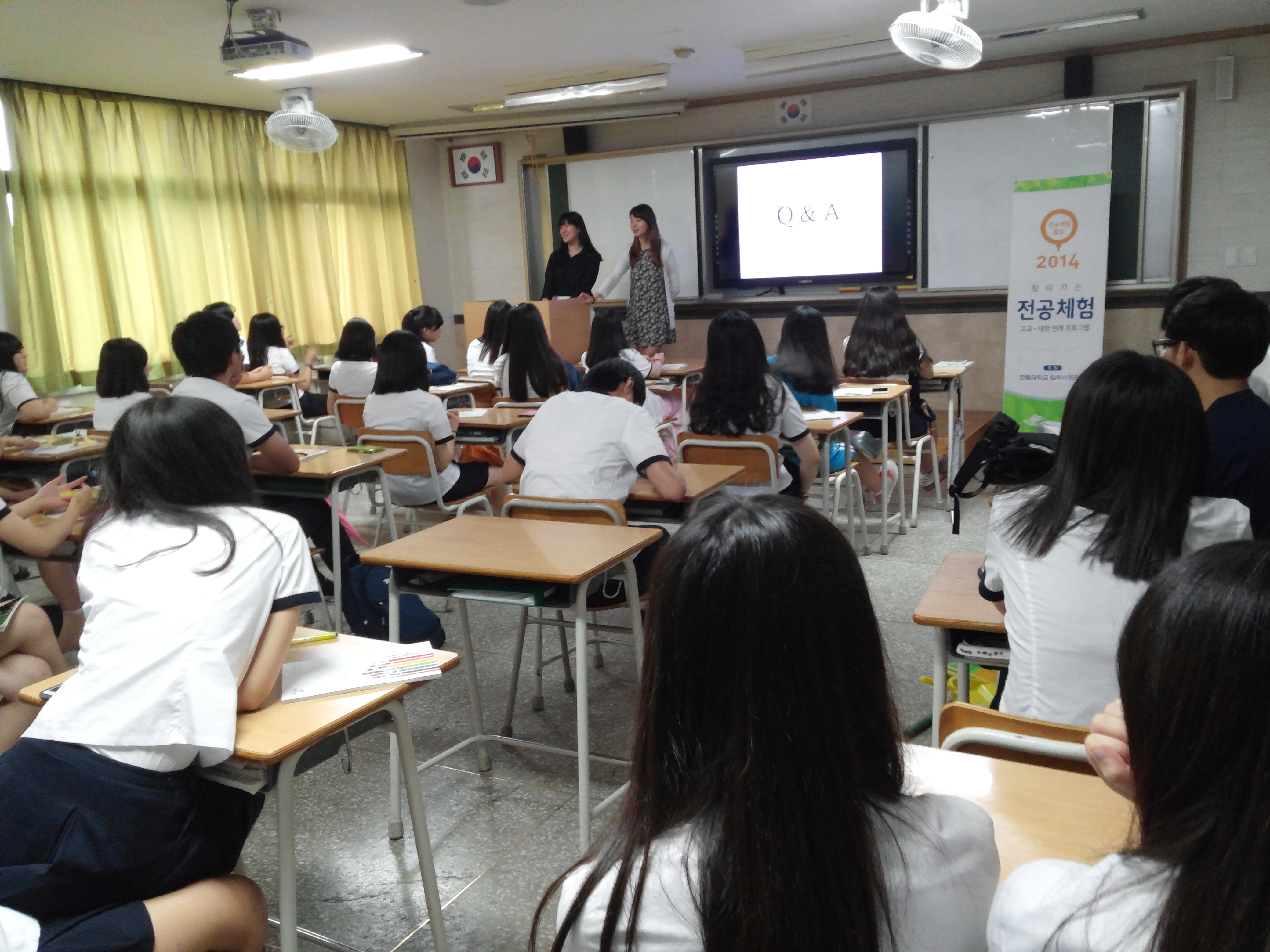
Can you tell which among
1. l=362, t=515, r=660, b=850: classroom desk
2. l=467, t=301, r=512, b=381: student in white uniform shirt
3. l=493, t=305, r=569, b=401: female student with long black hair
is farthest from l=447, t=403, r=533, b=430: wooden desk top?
l=362, t=515, r=660, b=850: classroom desk

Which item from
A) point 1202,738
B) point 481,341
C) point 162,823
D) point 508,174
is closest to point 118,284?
point 481,341

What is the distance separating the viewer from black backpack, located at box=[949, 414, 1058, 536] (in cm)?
192

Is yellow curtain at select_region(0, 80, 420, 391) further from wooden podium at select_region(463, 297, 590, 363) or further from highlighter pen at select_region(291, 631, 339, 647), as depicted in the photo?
highlighter pen at select_region(291, 631, 339, 647)

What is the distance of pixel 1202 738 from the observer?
715mm

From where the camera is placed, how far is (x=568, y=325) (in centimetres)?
765

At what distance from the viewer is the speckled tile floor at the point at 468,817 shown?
2.10 metres

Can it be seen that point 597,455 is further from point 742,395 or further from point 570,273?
point 570,273

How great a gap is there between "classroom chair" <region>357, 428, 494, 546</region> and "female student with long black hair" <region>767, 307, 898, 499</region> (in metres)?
1.67

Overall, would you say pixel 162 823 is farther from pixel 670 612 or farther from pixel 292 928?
pixel 670 612

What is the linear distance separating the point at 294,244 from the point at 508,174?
2.29 metres

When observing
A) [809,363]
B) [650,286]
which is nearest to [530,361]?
[809,363]

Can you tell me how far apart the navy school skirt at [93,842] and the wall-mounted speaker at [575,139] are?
7.98 metres

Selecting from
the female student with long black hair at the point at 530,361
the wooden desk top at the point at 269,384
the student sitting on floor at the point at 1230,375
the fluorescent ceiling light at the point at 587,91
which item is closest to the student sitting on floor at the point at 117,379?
the wooden desk top at the point at 269,384

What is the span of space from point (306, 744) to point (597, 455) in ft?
5.30
